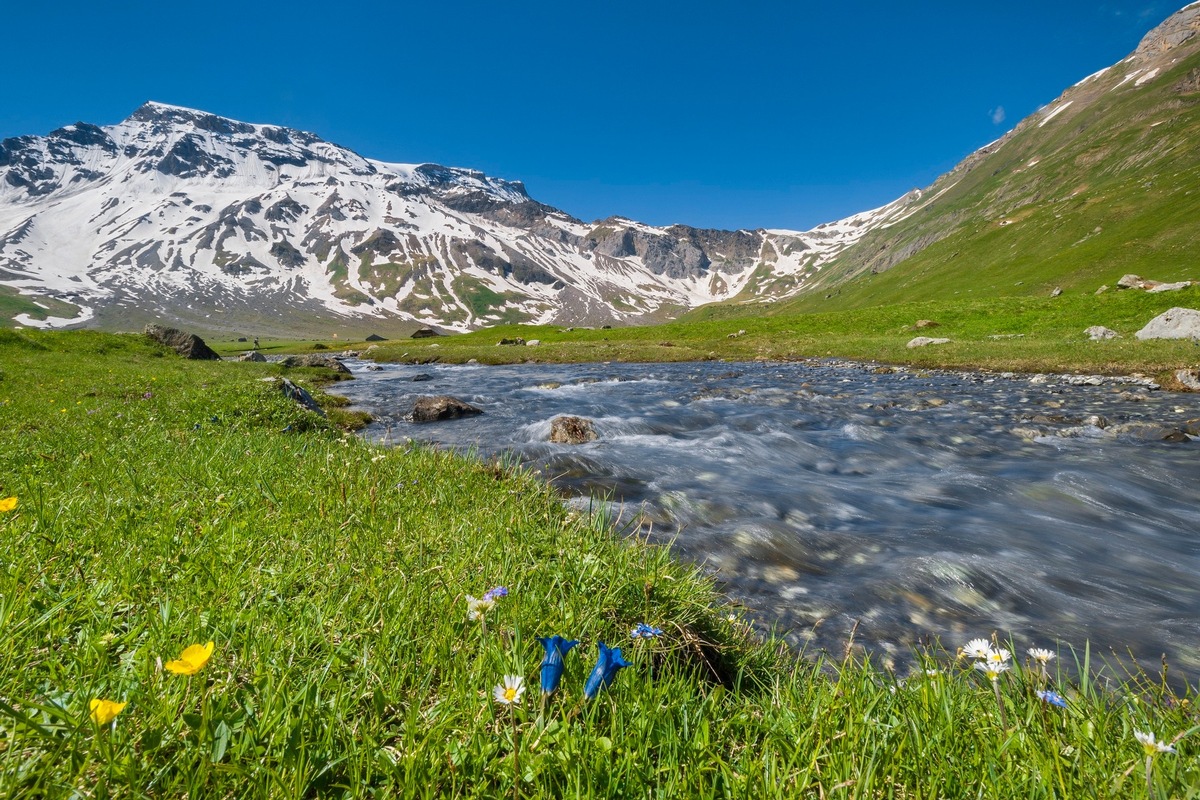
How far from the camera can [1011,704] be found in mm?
2447

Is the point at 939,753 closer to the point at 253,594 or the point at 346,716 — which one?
the point at 346,716

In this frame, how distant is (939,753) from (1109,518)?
1040cm

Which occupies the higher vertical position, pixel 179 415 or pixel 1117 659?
pixel 179 415

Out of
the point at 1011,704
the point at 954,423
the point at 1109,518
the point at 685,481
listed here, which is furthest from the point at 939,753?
the point at 954,423

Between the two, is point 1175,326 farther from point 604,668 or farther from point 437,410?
point 604,668

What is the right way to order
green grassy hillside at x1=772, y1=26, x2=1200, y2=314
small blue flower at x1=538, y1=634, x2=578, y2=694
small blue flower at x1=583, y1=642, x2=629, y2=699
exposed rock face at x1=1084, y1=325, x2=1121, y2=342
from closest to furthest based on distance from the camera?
small blue flower at x1=538, y1=634, x2=578, y2=694 < small blue flower at x1=583, y1=642, x2=629, y2=699 < exposed rock face at x1=1084, y1=325, x2=1121, y2=342 < green grassy hillside at x1=772, y1=26, x2=1200, y2=314

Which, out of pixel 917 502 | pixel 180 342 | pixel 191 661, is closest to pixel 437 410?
pixel 917 502

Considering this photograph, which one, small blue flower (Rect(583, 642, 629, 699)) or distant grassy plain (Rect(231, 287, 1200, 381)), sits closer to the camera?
small blue flower (Rect(583, 642, 629, 699))

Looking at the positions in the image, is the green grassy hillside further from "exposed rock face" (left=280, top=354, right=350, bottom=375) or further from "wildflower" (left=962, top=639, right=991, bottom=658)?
"exposed rock face" (left=280, top=354, right=350, bottom=375)

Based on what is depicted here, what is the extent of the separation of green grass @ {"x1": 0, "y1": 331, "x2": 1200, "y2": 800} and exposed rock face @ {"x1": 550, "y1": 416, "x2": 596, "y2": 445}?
969cm

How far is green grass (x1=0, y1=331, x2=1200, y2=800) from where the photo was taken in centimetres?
170

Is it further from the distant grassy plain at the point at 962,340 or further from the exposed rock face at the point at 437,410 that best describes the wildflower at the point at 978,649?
the distant grassy plain at the point at 962,340

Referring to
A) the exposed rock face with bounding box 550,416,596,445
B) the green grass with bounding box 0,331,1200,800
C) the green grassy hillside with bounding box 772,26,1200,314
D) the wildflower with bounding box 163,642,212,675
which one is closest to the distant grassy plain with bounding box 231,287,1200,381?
the exposed rock face with bounding box 550,416,596,445

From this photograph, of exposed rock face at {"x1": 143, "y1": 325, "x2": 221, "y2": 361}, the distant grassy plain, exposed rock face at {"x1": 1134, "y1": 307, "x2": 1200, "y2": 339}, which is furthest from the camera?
exposed rock face at {"x1": 143, "y1": 325, "x2": 221, "y2": 361}
